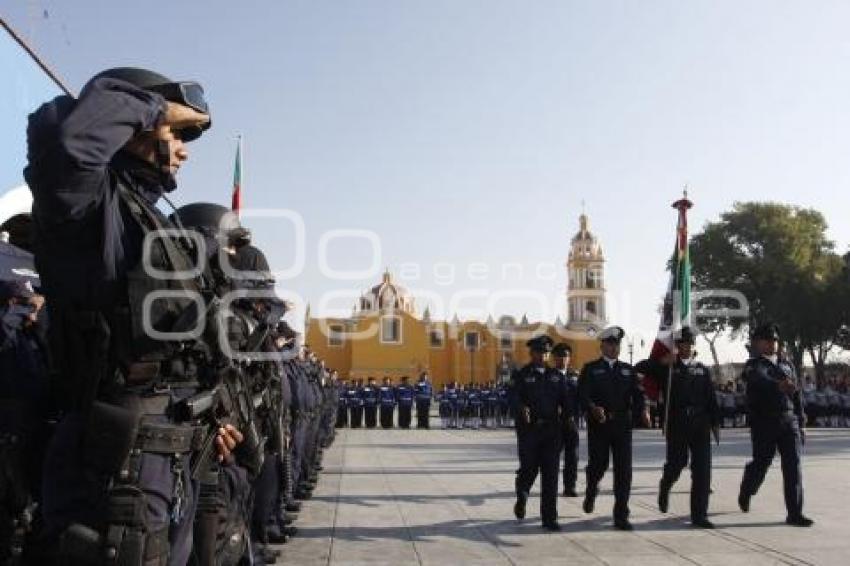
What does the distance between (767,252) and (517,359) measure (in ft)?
107

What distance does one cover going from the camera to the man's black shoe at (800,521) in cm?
807

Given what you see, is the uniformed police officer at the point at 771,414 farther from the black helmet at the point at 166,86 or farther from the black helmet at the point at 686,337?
the black helmet at the point at 166,86

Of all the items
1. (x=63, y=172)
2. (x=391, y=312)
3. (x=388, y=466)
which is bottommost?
(x=388, y=466)

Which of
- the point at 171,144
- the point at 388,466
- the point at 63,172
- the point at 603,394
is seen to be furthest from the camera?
the point at 388,466

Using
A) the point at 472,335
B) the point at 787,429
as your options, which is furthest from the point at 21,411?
the point at 472,335

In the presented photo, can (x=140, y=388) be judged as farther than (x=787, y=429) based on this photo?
No

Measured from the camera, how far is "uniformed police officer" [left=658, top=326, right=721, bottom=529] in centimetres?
869

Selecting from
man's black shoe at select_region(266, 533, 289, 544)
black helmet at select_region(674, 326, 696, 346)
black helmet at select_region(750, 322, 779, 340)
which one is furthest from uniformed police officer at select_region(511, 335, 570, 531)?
man's black shoe at select_region(266, 533, 289, 544)

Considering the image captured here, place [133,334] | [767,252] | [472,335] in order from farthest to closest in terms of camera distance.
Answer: [472,335] < [767,252] < [133,334]

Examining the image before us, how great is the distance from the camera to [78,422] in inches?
105

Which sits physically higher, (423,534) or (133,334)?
(133,334)

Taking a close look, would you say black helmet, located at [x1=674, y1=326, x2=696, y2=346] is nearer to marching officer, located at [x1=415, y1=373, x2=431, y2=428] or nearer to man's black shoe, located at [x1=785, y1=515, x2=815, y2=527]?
man's black shoe, located at [x1=785, y1=515, x2=815, y2=527]

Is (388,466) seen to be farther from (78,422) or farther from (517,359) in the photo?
(517,359)

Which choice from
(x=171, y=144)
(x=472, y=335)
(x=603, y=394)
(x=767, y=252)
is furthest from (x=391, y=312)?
(x=171, y=144)
